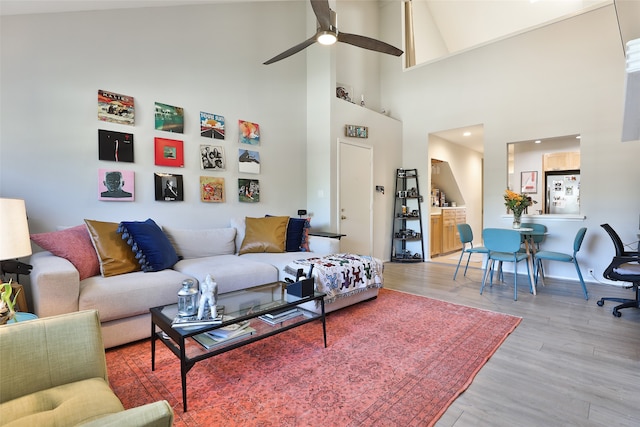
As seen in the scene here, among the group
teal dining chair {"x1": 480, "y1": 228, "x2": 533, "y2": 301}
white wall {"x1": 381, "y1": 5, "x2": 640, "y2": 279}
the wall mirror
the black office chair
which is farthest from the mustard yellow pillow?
the wall mirror

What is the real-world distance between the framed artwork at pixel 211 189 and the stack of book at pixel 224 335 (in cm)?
217

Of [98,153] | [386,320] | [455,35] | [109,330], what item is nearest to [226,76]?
[98,153]

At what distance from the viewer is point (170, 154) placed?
3.41 m

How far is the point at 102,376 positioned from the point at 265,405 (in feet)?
2.54

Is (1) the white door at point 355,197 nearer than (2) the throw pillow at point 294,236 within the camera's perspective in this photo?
No

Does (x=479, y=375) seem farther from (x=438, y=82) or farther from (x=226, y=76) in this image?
(x=438, y=82)

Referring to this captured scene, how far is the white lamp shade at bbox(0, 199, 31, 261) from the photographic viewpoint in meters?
1.67

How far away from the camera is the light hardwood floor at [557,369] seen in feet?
4.98

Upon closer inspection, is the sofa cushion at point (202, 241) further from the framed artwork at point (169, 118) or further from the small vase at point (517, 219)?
the small vase at point (517, 219)

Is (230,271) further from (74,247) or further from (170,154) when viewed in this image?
(170,154)

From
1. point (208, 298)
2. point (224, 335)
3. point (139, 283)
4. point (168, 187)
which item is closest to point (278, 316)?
point (224, 335)

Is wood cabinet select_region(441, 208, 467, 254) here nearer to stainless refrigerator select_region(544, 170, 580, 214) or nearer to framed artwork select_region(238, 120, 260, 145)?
stainless refrigerator select_region(544, 170, 580, 214)

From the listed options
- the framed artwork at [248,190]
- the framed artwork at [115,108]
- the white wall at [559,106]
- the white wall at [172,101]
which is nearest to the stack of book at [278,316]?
the white wall at [172,101]

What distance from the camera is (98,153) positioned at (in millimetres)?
2939
